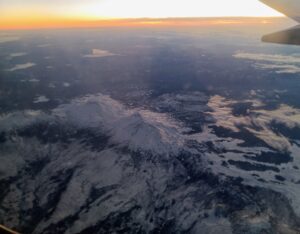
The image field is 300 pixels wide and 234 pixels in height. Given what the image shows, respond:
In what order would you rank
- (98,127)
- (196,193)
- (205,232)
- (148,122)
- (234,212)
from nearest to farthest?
1. (205,232)
2. (234,212)
3. (196,193)
4. (98,127)
5. (148,122)

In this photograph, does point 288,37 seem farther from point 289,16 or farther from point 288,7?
point 288,7

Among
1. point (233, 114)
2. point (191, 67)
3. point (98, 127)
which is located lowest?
point (191, 67)

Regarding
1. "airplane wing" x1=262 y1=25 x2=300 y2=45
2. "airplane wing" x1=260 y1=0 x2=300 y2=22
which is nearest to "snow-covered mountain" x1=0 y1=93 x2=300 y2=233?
"airplane wing" x1=260 y1=0 x2=300 y2=22

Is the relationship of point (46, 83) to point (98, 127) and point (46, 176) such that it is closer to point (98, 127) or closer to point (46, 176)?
point (98, 127)

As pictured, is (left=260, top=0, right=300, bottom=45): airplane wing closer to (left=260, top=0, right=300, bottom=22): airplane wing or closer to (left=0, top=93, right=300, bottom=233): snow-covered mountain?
(left=260, top=0, right=300, bottom=22): airplane wing

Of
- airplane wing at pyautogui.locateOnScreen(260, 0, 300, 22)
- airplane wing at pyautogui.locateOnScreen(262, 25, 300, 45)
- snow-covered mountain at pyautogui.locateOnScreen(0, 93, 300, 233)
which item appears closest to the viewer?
airplane wing at pyautogui.locateOnScreen(262, 25, 300, 45)

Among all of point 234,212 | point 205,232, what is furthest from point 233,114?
point 205,232

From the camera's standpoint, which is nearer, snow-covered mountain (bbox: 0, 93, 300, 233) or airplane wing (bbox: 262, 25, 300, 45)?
airplane wing (bbox: 262, 25, 300, 45)

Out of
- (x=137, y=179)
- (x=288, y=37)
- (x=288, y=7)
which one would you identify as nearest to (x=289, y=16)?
(x=288, y=7)
